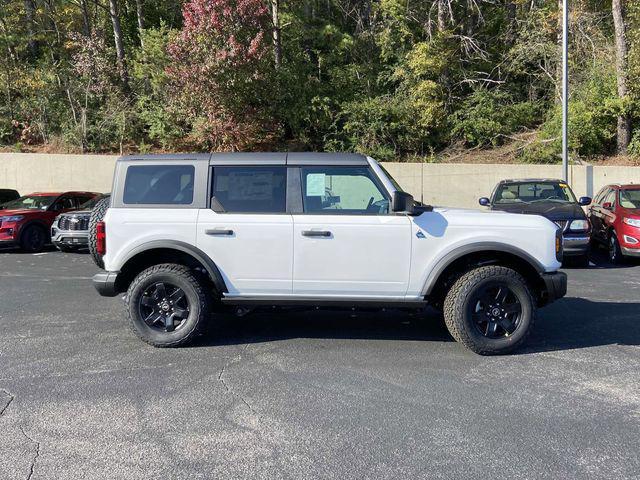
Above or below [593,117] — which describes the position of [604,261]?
below

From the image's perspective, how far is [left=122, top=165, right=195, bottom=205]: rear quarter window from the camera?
5.65 m

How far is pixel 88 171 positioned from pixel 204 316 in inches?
665

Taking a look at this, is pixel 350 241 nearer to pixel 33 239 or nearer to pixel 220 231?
pixel 220 231

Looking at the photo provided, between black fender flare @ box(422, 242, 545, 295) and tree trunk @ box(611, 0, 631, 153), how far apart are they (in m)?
16.4

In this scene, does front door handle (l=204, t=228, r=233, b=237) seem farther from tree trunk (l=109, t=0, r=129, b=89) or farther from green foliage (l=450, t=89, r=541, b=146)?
tree trunk (l=109, t=0, r=129, b=89)

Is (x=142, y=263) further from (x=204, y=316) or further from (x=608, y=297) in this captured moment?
(x=608, y=297)

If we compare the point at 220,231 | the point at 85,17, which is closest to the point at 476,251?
the point at 220,231

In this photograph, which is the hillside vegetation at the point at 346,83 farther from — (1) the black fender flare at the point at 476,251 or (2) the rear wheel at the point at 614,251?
(1) the black fender flare at the point at 476,251

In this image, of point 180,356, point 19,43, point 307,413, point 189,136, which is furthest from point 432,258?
point 19,43

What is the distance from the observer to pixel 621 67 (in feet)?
61.7

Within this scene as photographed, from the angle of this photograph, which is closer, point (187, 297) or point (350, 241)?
point (350, 241)

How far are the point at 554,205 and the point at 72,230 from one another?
10.4 m

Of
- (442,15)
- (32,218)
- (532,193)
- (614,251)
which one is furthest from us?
(442,15)

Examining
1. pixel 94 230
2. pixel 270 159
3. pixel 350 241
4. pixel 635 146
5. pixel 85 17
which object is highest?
pixel 85 17
